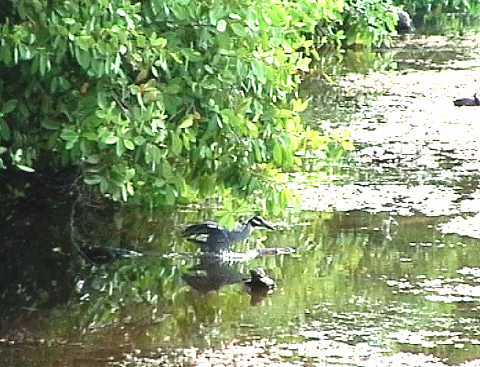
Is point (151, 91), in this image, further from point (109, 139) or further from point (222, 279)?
point (222, 279)

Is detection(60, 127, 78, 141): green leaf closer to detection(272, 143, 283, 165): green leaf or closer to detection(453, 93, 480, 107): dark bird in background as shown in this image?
detection(272, 143, 283, 165): green leaf

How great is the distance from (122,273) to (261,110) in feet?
5.21

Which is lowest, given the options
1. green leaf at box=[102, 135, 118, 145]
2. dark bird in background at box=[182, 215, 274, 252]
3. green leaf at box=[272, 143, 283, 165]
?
dark bird in background at box=[182, 215, 274, 252]

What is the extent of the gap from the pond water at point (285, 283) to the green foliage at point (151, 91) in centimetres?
71

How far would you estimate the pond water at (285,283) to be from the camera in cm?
579

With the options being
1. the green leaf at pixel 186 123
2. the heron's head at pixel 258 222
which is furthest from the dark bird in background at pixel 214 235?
the green leaf at pixel 186 123

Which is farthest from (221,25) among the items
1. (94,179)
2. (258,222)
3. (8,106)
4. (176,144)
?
(258,222)

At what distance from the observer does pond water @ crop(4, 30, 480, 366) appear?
5789mm

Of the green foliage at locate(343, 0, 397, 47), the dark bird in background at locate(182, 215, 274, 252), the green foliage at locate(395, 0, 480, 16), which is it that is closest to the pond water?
the dark bird in background at locate(182, 215, 274, 252)

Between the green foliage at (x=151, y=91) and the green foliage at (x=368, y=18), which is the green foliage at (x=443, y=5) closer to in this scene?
the green foliage at (x=368, y=18)

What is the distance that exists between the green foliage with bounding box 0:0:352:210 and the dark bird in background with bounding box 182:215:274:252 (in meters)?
0.91

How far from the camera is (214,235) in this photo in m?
7.50

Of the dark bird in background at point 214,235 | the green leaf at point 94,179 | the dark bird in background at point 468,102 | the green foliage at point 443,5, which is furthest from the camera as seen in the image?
the green foliage at point 443,5

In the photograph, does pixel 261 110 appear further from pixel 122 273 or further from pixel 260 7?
pixel 122 273
